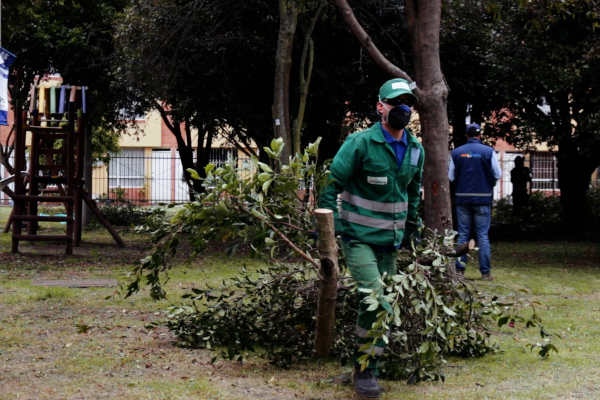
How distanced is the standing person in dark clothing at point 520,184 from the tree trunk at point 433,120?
13.4 meters

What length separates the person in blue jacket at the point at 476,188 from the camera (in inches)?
400

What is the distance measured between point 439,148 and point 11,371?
4515 mm

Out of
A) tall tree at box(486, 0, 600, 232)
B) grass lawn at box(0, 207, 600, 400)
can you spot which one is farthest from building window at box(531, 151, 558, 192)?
grass lawn at box(0, 207, 600, 400)

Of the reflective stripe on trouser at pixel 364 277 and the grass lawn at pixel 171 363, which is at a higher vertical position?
the reflective stripe on trouser at pixel 364 277

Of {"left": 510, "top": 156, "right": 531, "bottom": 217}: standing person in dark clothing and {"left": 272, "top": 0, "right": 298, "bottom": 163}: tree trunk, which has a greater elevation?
{"left": 272, "top": 0, "right": 298, "bottom": 163}: tree trunk

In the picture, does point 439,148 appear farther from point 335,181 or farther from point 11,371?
point 11,371

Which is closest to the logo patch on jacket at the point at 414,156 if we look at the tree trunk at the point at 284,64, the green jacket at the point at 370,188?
the green jacket at the point at 370,188

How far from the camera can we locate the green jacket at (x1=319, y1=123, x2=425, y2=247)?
509 cm

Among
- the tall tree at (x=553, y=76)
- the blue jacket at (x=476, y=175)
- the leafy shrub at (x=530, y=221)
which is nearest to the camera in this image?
the blue jacket at (x=476, y=175)

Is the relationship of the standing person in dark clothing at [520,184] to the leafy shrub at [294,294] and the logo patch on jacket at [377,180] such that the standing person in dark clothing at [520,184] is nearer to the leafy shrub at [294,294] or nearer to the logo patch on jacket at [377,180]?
the leafy shrub at [294,294]

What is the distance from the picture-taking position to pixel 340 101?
17.0m

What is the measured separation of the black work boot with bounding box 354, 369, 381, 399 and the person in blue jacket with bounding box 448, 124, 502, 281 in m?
5.46

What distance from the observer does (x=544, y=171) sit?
2781 cm

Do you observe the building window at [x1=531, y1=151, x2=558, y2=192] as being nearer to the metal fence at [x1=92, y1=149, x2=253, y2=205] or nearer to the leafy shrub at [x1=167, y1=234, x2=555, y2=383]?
the metal fence at [x1=92, y1=149, x2=253, y2=205]
